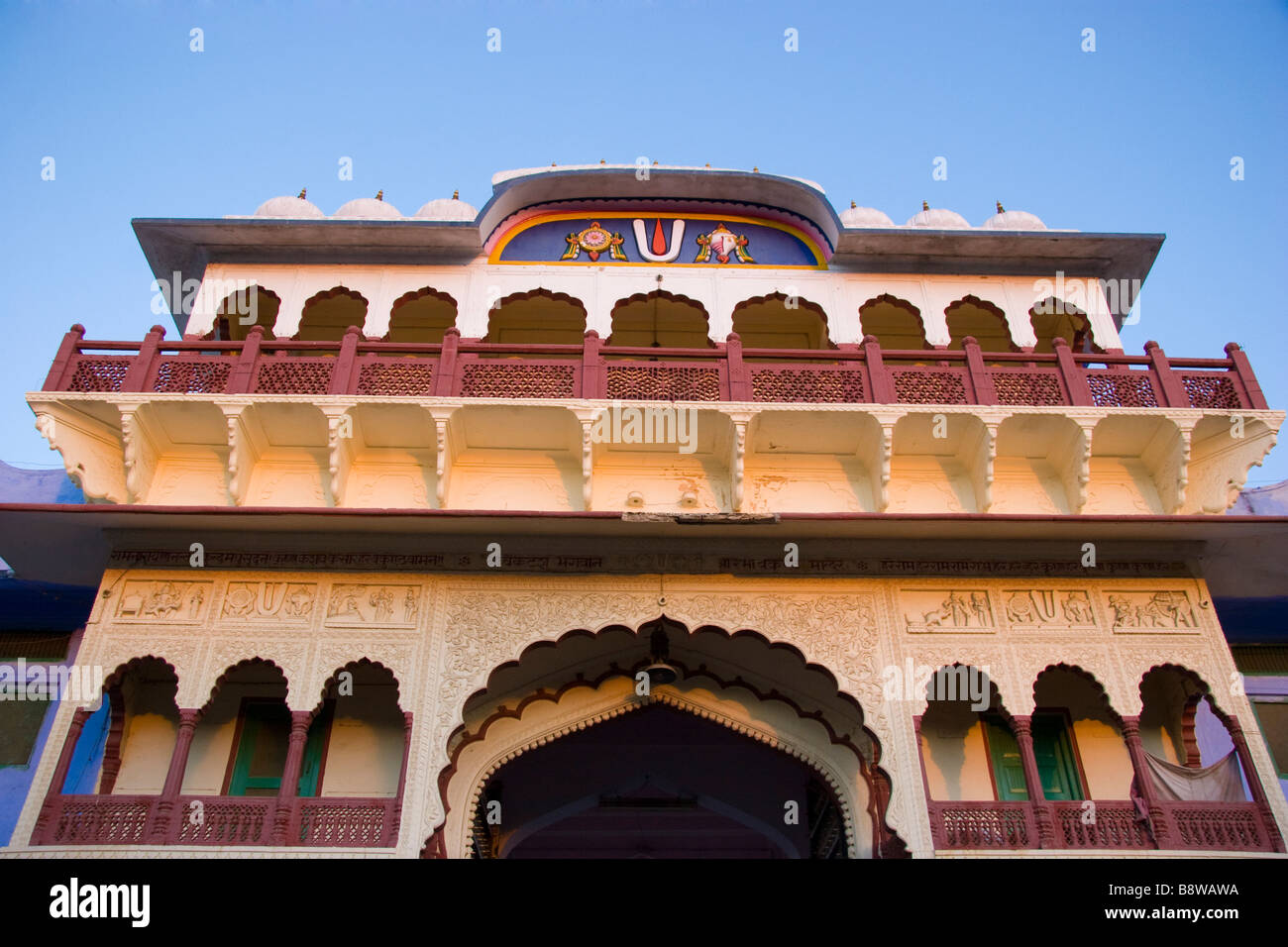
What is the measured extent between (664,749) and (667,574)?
2651 mm

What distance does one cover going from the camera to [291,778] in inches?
299

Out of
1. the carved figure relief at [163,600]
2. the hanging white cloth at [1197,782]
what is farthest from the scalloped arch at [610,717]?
the carved figure relief at [163,600]

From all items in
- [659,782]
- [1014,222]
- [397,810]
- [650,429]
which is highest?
[1014,222]

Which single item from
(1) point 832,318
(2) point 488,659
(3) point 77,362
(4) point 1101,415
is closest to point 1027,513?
(4) point 1101,415

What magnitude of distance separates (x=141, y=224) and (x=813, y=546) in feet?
22.8

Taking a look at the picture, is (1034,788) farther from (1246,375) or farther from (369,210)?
(369,210)

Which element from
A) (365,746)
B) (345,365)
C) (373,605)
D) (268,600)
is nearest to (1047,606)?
(373,605)

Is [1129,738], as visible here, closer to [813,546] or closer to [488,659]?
[813,546]

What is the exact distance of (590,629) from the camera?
8320 mm

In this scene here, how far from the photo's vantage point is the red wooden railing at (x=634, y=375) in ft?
28.7
